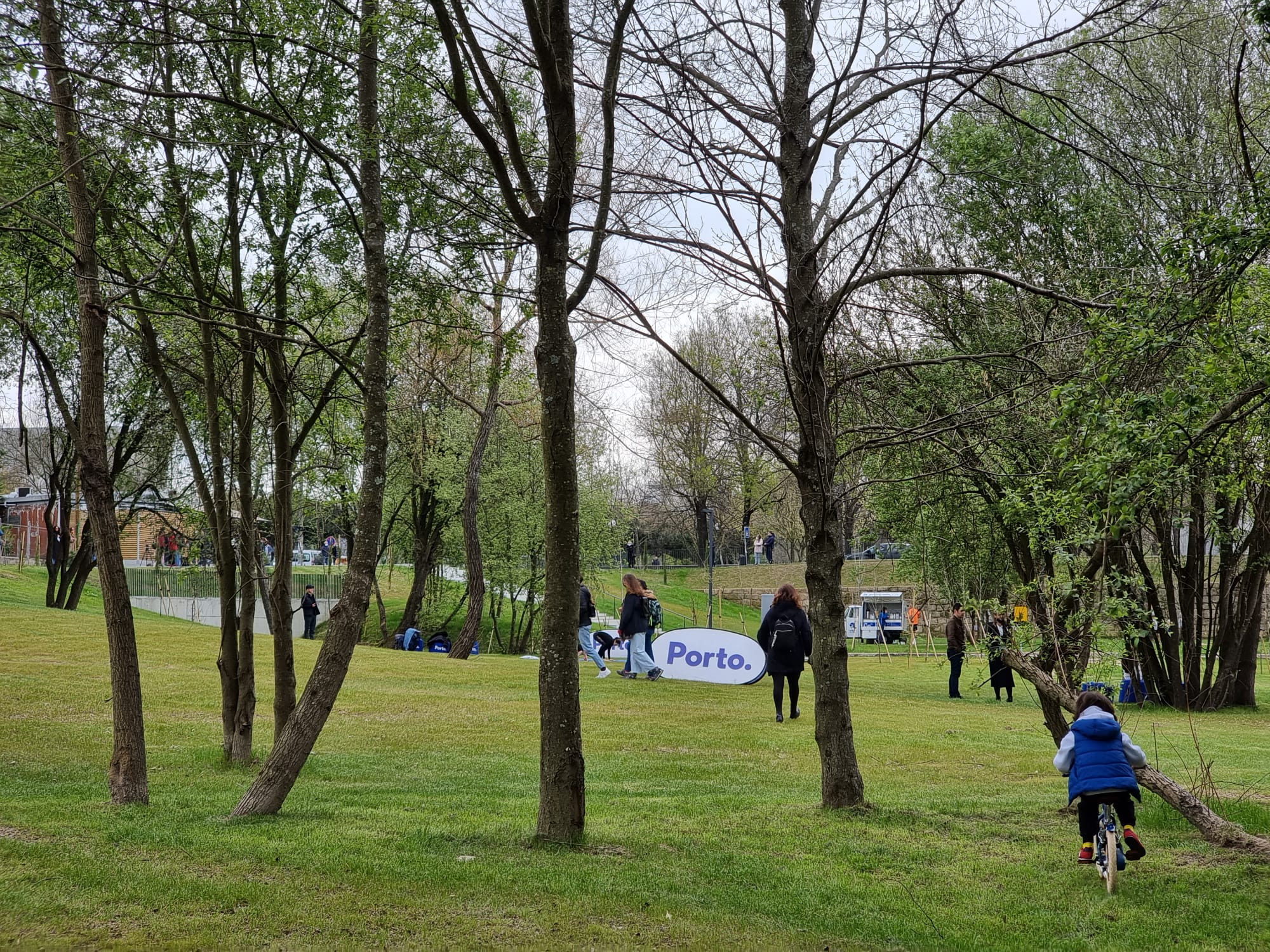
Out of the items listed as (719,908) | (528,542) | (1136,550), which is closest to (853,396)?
(719,908)

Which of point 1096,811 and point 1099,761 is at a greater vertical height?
point 1099,761

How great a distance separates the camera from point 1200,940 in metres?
5.50

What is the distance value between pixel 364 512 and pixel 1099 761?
17.6 feet

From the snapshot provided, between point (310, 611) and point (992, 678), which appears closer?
point (992, 678)

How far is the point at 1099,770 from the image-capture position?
22.0ft

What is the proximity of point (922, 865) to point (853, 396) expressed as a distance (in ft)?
13.5

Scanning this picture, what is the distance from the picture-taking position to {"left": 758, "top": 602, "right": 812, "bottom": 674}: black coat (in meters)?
15.5

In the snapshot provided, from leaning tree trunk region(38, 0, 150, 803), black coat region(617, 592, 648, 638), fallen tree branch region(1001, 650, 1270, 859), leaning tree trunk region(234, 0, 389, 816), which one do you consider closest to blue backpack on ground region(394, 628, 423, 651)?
black coat region(617, 592, 648, 638)

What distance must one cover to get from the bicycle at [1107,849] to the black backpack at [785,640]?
8.84 meters

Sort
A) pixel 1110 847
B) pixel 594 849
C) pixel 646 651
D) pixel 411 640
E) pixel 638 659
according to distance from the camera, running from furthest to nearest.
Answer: pixel 411 640 < pixel 646 651 < pixel 638 659 < pixel 594 849 < pixel 1110 847

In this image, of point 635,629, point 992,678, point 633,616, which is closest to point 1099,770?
point 992,678

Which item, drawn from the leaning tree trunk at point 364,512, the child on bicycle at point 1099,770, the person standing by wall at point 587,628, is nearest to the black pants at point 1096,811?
the child on bicycle at point 1099,770

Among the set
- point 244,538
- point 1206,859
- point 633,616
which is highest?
point 244,538

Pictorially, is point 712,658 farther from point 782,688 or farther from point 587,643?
point 782,688
